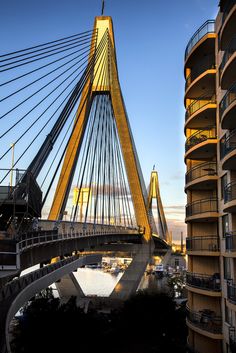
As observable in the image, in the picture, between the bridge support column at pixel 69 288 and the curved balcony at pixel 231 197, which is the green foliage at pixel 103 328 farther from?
the bridge support column at pixel 69 288

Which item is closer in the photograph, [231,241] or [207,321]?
[231,241]

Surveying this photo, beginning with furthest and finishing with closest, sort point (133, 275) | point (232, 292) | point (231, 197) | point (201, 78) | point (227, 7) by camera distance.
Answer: point (133, 275)
point (201, 78)
point (227, 7)
point (231, 197)
point (232, 292)

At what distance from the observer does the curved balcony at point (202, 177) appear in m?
21.2

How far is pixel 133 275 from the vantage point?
1859 inches

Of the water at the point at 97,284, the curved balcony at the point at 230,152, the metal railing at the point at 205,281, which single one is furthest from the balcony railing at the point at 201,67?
the water at the point at 97,284

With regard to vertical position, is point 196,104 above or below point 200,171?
above

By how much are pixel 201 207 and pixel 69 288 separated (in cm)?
3187

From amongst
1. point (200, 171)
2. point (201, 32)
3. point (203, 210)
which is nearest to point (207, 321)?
point (203, 210)

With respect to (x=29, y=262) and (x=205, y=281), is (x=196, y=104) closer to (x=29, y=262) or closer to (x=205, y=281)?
(x=205, y=281)

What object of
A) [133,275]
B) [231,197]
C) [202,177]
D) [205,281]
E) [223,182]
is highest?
[202,177]

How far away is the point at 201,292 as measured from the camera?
20625 millimetres

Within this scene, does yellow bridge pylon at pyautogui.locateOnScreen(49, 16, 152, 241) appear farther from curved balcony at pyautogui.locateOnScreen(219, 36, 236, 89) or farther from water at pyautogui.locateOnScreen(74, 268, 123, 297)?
water at pyautogui.locateOnScreen(74, 268, 123, 297)

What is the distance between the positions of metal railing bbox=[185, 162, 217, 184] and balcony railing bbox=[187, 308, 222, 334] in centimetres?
671

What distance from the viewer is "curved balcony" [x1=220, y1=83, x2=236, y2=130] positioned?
16.1 metres
